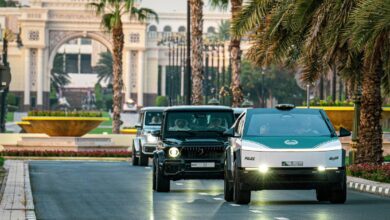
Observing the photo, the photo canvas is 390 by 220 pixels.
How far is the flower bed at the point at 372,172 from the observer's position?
29.8 m

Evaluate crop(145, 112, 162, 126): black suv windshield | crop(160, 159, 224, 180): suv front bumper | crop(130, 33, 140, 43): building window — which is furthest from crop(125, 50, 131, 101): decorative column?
crop(160, 159, 224, 180): suv front bumper

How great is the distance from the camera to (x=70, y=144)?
62781mm

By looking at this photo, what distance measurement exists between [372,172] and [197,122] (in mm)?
5350

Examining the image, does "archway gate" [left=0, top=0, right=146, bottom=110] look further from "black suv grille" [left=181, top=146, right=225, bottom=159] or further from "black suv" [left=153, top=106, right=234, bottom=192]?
"black suv grille" [left=181, top=146, right=225, bottom=159]

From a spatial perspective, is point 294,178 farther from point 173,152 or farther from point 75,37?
point 75,37

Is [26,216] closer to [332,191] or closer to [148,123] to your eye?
[332,191]

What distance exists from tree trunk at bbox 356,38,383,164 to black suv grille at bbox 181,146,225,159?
669cm

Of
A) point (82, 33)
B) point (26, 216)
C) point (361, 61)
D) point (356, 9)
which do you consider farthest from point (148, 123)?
point (82, 33)

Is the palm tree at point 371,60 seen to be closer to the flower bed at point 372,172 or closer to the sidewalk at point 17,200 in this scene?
the flower bed at point 372,172

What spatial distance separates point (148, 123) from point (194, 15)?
16834mm

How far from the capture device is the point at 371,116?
3453 centimetres

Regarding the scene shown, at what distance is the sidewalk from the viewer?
20.5m

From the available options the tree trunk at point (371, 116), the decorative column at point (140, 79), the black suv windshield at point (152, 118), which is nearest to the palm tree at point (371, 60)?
the tree trunk at point (371, 116)

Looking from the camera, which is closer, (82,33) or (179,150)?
(179,150)
